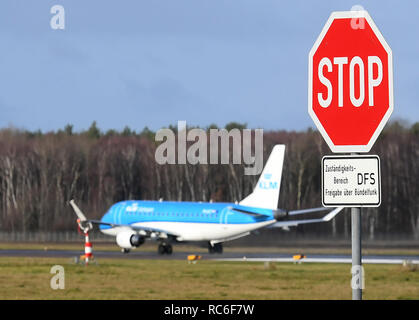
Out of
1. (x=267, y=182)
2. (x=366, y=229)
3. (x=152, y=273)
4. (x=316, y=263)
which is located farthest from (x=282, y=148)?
(x=366, y=229)

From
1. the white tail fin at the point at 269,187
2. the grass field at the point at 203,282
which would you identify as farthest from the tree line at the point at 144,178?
the grass field at the point at 203,282

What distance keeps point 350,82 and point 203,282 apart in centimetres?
2485

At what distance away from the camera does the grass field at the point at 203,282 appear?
26.8 meters

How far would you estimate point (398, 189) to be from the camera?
3996 inches

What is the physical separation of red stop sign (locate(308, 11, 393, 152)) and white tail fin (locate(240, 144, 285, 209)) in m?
49.9

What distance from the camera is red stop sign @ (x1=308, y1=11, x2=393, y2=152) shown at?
796 centimetres

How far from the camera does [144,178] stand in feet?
371

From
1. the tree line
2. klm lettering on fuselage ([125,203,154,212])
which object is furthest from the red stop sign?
the tree line

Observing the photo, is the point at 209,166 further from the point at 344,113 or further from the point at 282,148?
the point at 344,113

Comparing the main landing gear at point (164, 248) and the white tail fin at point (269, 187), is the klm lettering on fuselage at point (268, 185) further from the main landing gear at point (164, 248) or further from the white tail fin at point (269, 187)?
the main landing gear at point (164, 248)

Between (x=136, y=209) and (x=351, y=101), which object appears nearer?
(x=351, y=101)

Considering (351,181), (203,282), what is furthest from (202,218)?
(351,181)

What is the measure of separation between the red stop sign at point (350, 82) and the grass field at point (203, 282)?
18254 millimetres

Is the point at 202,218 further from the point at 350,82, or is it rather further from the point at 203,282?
the point at 350,82
